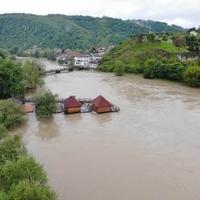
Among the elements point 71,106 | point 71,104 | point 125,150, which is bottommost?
point 125,150

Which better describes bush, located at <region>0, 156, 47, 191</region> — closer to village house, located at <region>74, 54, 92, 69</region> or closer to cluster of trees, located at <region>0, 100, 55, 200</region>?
cluster of trees, located at <region>0, 100, 55, 200</region>

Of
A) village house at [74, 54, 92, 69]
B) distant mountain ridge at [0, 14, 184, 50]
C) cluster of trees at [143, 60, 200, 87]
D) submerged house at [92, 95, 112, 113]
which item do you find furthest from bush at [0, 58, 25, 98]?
distant mountain ridge at [0, 14, 184, 50]

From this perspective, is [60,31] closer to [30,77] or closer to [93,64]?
[93,64]

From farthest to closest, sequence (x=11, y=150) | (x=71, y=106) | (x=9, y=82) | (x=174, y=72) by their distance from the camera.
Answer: (x=174, y=72), (x=9, y=82), (x=71, y=106), (x=11, y=150)

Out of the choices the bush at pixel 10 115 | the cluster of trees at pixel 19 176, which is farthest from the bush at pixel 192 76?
the cluster of trees at pixel 19 176

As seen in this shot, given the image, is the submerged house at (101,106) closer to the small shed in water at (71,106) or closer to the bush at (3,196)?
the small shed in water at (71,106)

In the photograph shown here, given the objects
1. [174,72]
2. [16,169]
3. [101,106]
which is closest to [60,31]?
Answer: [174,72]
